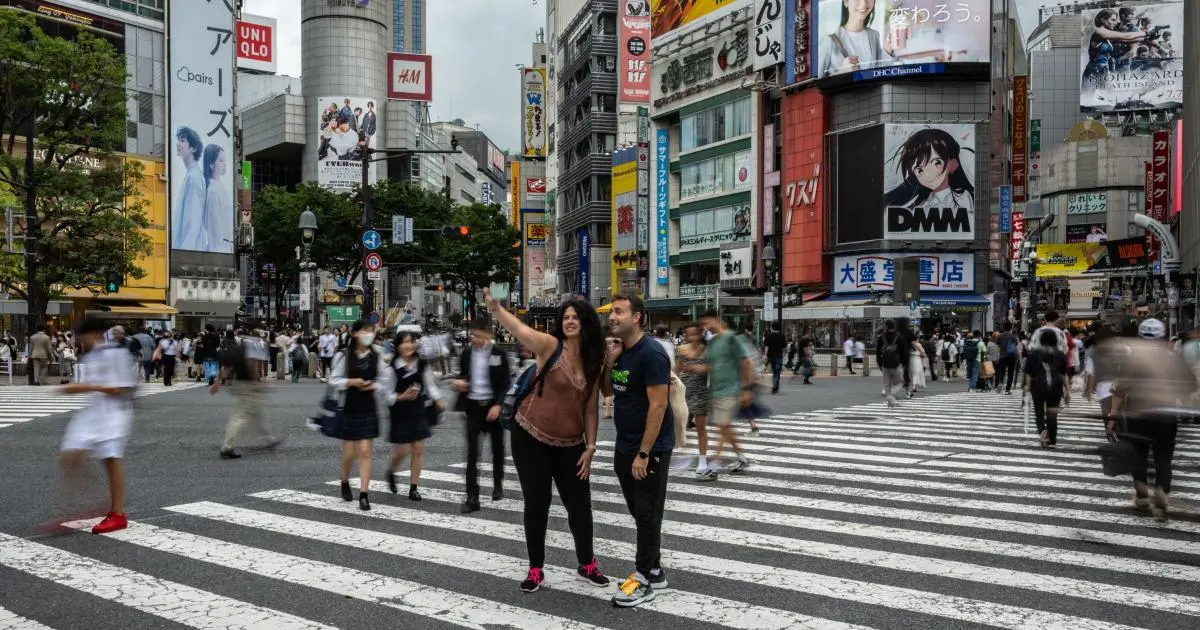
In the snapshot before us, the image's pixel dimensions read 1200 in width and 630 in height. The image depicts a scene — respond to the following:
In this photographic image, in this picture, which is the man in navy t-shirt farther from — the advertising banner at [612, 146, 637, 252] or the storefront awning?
the advertising banner at [612, 146, 637, 252]

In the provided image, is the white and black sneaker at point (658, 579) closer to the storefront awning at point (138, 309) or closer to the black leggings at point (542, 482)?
the black leggings at point (542, 482)

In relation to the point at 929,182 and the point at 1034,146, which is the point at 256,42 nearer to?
the point at 1034,146

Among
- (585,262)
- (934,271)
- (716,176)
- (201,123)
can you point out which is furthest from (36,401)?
(585,262)

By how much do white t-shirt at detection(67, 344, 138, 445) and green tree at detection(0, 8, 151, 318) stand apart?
2314 centimetres

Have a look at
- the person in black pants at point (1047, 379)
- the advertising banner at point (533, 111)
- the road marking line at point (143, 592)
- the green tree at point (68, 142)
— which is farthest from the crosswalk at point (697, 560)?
the advertising banner at point (533, 111)

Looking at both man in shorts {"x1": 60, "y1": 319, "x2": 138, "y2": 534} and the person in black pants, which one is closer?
man in shorts {"x1": 60, "y1": 319, "x2": 138, "y2": 534}

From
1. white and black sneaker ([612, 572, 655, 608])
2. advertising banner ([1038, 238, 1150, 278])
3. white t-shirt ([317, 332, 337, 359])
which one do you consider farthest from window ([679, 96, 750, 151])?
white and black sneaker ([612, 572, 655, 608])

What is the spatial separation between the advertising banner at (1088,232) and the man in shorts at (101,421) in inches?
4041

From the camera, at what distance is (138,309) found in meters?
51.9

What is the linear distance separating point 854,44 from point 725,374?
43.0 metres

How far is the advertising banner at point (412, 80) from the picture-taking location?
100 metres

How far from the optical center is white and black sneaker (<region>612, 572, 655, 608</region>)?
5473 mm

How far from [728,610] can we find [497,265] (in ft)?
190

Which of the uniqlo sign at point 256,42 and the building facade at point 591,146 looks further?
the uniqlo sign at point 256,42
